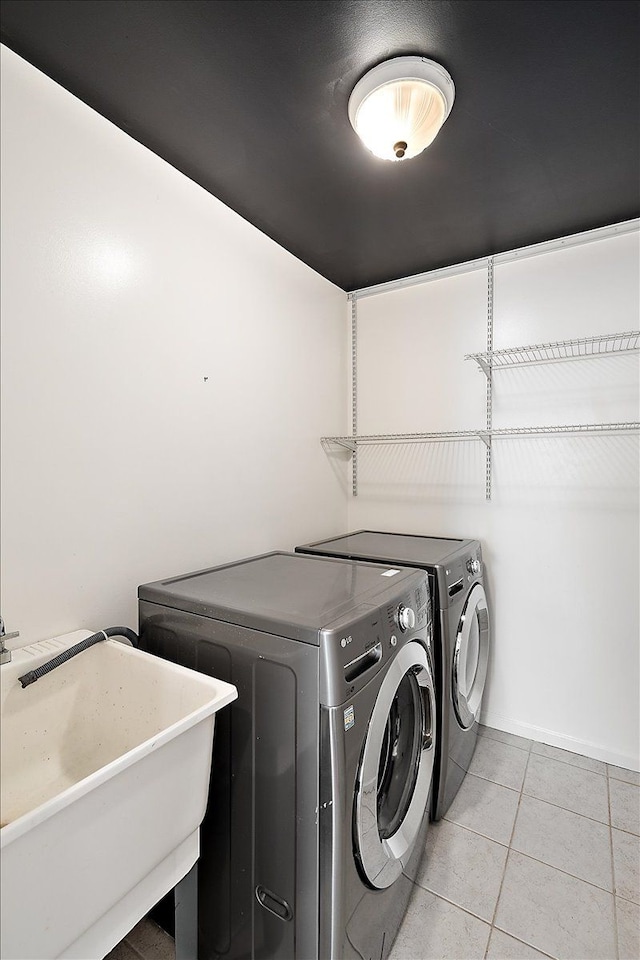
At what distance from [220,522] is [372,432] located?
1205 mm

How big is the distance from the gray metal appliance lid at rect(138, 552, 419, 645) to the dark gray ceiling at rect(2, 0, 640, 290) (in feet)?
4.65

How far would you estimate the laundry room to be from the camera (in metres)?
1.10

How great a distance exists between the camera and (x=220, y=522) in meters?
1.82

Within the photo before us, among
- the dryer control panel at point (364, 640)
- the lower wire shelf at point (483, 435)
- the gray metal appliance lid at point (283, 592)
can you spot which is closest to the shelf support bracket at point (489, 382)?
the lower wire shelf at point (483, 435)

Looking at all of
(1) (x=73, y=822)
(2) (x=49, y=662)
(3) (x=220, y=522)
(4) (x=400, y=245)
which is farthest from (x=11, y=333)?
(4) (x=400, y=245)

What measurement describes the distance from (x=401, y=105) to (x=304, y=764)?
1706 mm

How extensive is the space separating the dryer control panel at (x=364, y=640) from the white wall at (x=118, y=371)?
0.76 metres

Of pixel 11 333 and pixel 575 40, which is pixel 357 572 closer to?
pixel 11 333

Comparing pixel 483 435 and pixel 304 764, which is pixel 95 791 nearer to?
pixel 304 764

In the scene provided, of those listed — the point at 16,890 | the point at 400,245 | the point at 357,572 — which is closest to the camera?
the point at 16,890

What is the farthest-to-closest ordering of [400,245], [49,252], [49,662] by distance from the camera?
1. [400,245]
2. [49,252]
3. [49,662]

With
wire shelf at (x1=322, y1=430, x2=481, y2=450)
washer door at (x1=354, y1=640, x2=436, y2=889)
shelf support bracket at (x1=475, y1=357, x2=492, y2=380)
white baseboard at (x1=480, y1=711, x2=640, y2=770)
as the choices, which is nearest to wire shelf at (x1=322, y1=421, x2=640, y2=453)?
wire shelf at (x1=322, y1=430, x2=481, y2=450)

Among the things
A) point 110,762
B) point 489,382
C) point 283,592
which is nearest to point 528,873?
point 283,592

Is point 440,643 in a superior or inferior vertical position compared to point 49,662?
inferior
